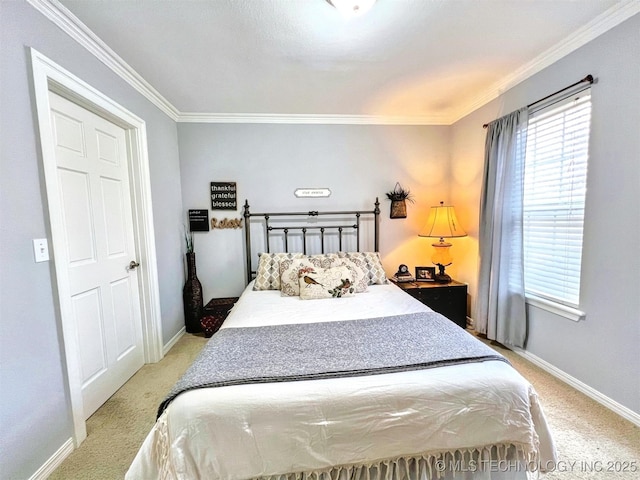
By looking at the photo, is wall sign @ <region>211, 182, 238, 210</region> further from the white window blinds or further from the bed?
the white window blinds

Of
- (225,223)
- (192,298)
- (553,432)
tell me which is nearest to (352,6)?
(225,223)

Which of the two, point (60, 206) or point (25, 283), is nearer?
point (25, 283)

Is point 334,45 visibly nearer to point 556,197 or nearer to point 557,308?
point 556,197

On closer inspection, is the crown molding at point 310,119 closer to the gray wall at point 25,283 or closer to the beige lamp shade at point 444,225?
the beige lamp shade at point 444,225

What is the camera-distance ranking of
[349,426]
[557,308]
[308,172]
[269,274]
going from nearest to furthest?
[349,426]
[557,308]
[269,274]
[308,172]

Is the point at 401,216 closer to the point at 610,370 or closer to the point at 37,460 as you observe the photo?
the point at 610,370

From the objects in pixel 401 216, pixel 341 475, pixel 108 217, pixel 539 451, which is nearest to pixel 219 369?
pixel 341 475

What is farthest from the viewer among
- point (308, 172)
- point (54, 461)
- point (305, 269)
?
point (308, 172)

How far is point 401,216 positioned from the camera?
10.8ft

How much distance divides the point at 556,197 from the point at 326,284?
1.95 metres

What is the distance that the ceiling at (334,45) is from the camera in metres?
1.55

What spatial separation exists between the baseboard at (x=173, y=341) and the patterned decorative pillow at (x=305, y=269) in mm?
1327

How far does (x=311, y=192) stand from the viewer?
3.22 metres

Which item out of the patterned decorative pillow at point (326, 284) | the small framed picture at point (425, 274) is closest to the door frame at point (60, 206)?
the patterned decorative pillow at point (326, 284)
